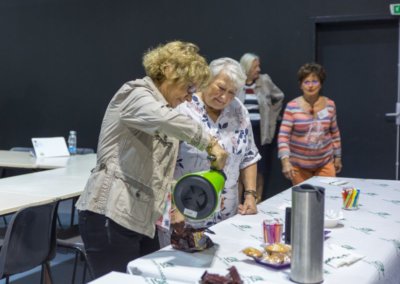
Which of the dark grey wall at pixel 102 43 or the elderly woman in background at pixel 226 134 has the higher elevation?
the dark grey wall at pixel 102 43

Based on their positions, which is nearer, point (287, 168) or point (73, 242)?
point (73, 242)

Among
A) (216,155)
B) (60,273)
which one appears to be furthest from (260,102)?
(216,155)

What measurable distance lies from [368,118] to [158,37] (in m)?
2.46

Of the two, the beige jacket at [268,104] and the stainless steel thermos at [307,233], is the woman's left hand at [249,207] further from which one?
the beige jacket at [268,104]

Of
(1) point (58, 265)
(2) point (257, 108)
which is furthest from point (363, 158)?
(1) point (58, 265)

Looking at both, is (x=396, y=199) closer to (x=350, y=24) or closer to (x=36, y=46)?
(x=350, y=24)

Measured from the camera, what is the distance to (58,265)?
3965mm

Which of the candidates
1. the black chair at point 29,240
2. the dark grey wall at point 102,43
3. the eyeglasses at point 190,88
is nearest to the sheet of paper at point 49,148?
the dark grey wall at point 102,43

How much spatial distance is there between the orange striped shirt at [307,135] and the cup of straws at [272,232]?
2.16 m

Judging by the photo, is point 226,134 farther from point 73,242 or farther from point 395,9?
point 395,9

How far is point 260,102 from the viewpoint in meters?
5.25

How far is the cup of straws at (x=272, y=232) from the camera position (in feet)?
5.90

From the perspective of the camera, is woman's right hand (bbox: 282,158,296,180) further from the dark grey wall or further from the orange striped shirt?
the dark grey wall

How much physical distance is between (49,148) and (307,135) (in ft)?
7.07
